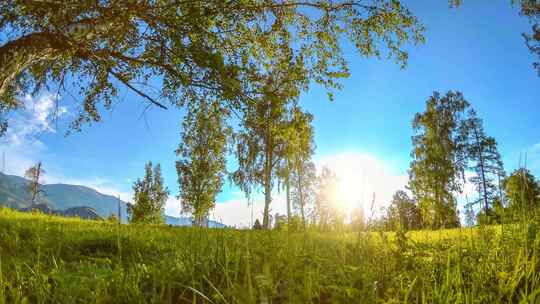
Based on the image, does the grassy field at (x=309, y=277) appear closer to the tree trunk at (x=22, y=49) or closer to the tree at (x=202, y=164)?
the tree trunk at (x=22, y=49)

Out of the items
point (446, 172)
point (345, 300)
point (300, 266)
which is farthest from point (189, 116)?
point (446, 172)

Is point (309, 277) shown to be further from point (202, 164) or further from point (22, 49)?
point (202, 164)

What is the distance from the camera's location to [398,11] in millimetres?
10492

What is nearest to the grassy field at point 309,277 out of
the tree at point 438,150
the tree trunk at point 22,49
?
the tree trunk at point 22,49

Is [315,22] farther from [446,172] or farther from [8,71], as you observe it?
[446,172]

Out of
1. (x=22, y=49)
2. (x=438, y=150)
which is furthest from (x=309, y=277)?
(x=438, y=150)

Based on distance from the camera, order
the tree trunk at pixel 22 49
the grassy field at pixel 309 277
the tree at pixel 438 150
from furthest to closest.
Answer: the tree at pixel 438 150 < the tree trunk at pixel 22 49 < the grassy field at pixel 309 277

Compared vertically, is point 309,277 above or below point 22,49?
below

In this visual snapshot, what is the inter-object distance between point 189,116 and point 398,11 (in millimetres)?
7069

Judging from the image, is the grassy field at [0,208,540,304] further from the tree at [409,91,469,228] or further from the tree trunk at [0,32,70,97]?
the tree at [409,91,469,228]

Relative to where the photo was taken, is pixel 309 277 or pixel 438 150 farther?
pixel 438 150

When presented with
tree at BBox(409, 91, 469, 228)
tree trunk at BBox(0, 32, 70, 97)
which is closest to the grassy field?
tree trunk at BBox(0, 32, 70, 97)

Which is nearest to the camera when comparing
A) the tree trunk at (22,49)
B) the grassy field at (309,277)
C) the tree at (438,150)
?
the grassy field at (309,277)

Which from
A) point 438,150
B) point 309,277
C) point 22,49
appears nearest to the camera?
point 309,277
